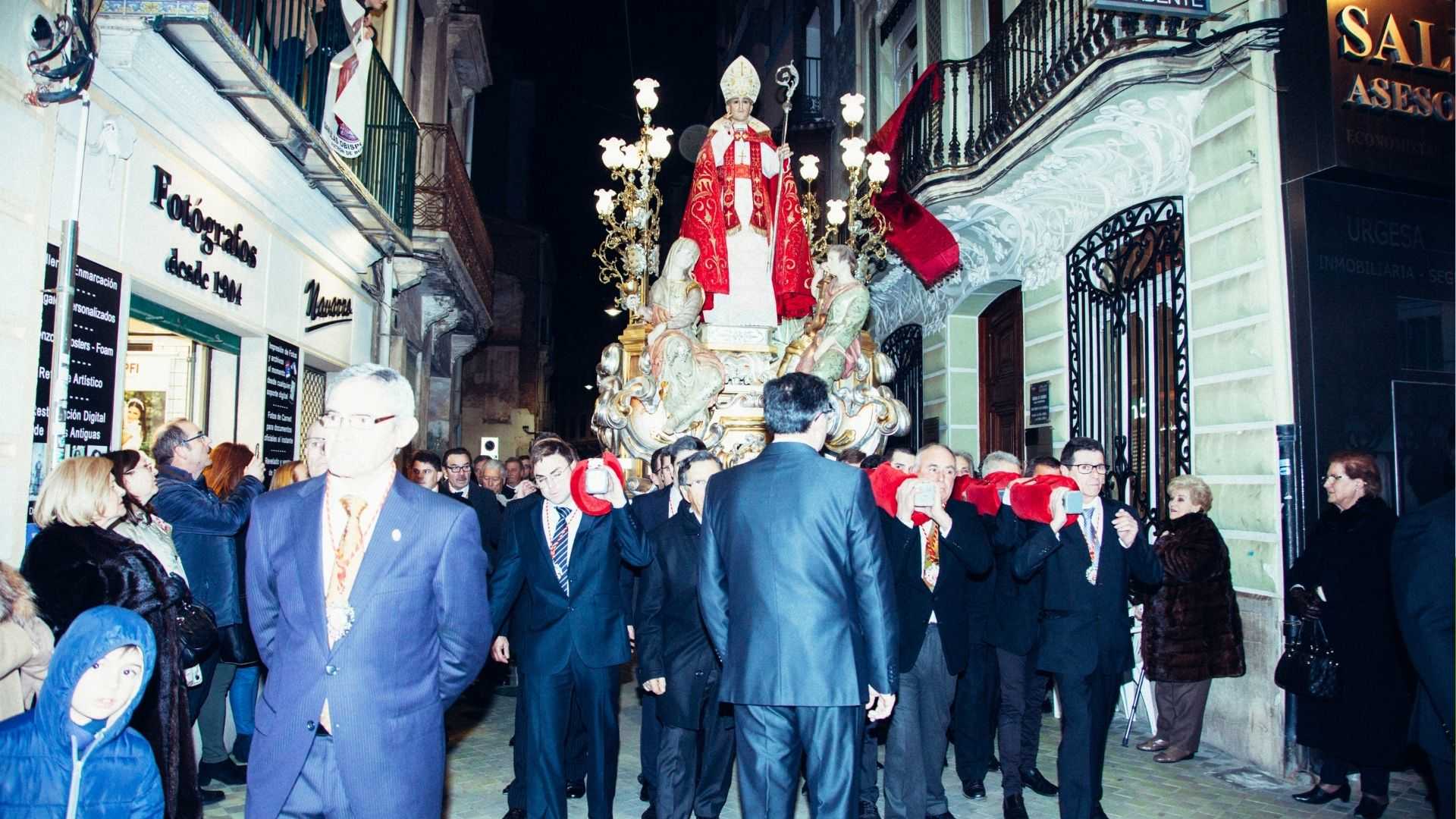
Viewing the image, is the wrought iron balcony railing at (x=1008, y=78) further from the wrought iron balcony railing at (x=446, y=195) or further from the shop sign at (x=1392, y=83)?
the wrought iron balcony railing at (x=446, y=195)

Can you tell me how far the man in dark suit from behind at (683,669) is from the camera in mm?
4820

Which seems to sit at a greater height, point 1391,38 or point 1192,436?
point 1391,38

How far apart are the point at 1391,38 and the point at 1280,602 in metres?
3.79

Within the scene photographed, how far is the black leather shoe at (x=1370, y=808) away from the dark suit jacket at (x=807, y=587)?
3445 millimetres

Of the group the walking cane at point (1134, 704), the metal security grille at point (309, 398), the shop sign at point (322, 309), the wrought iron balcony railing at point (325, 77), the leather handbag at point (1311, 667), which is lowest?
the walking cane at point (1134, 704)

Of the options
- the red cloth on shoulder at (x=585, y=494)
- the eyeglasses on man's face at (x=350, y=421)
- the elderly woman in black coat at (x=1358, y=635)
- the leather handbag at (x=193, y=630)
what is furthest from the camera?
the elderly woman in black coat at (x=1358, y=635)

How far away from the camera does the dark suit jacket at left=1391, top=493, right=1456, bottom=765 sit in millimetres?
3352

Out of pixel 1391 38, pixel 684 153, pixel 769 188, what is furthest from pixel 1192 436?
pixel 684 153

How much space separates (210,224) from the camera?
736cm

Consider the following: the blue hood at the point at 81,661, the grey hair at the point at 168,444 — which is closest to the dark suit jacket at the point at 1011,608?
the blue hood at the point at 81,661

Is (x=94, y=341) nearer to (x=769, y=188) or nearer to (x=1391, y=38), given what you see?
(x=769, y=188)

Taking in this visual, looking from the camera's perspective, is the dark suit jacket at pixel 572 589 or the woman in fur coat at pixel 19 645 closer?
the woman in fur coat at pixel 19 645

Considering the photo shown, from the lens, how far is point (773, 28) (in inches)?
965

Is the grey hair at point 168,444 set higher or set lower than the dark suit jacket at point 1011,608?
higher
